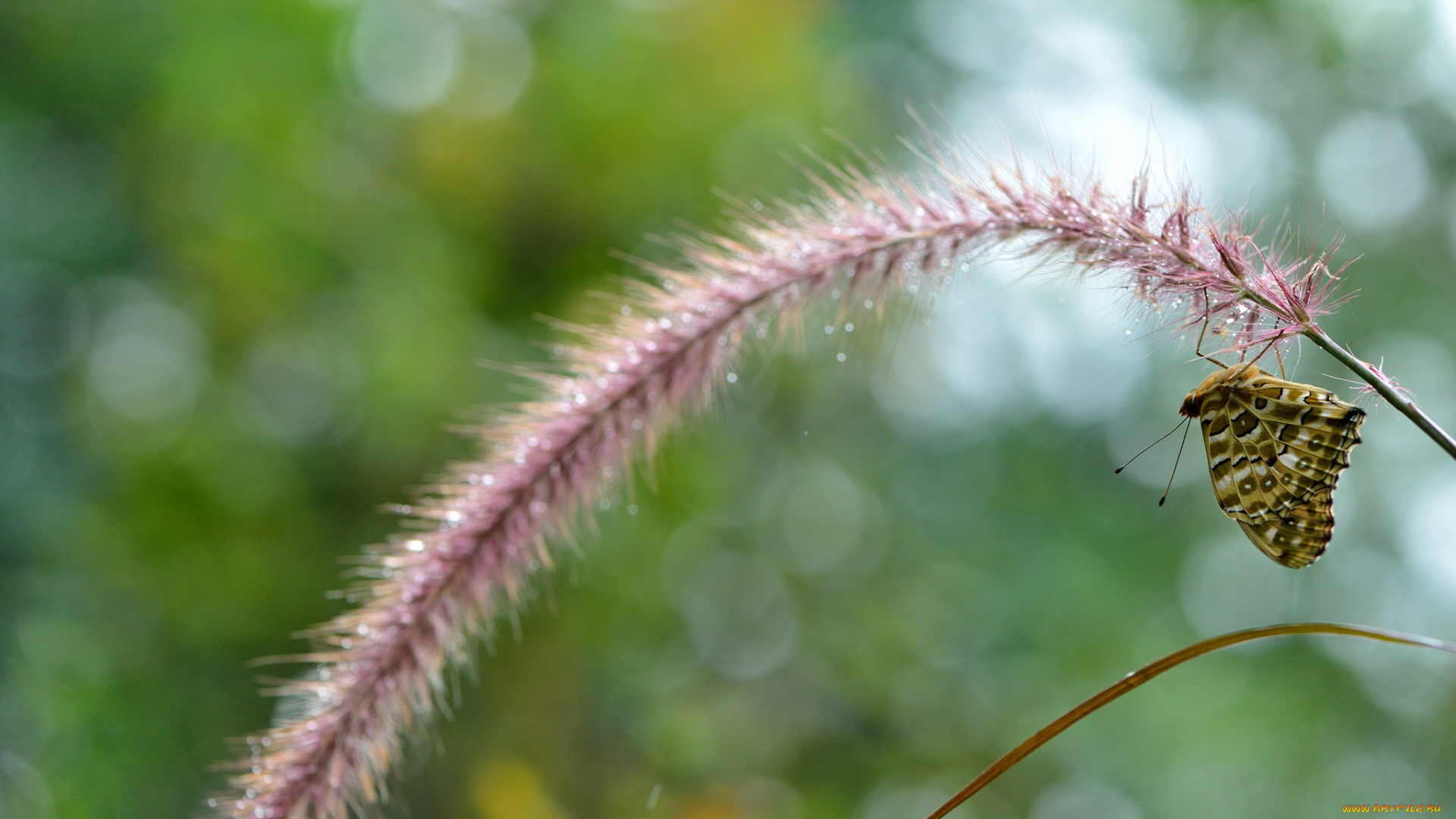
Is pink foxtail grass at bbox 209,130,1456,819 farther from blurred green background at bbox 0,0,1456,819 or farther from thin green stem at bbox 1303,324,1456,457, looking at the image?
blurred green background at bbox 0,0,1456,819

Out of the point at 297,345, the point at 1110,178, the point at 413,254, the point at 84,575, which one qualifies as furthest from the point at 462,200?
the point at 1110,178

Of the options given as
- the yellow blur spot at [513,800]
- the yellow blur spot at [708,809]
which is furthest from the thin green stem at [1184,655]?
the yellow blur spot at [708,809]

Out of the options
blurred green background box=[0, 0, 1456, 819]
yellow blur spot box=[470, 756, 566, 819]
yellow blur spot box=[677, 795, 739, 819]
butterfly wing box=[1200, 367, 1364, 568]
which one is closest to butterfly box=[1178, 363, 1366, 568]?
butterfly wing box=[1200, 367, 1364, 568]

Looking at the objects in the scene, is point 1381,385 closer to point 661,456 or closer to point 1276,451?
point 1276,451

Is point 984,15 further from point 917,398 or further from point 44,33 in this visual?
point 44,33

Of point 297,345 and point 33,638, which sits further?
point 297,345

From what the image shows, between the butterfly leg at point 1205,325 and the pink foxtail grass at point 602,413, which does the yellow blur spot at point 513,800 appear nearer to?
the pink foxtail grass at point 602,413

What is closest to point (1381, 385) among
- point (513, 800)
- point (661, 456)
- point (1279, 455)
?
point (1279, 455)
